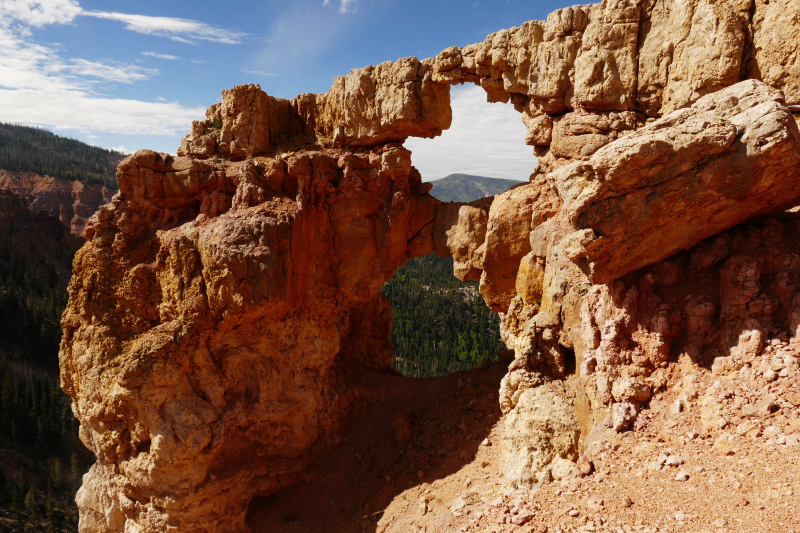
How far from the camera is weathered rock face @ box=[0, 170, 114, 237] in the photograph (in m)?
94.0

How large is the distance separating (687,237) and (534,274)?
158 inches

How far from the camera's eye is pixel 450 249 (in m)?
15.1

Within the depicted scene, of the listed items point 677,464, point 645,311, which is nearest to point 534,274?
point 645,311

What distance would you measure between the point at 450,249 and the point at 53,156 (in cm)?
14032

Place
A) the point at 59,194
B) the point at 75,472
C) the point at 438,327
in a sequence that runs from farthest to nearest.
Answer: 1. the point at 59,194
2. the point at 438,327
3. the point at 75,472

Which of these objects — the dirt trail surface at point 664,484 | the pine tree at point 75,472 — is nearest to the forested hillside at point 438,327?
the pine tree at point 75,472

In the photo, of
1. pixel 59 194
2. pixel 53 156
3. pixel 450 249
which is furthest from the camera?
pixel 53 156

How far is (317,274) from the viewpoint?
14.7 metres

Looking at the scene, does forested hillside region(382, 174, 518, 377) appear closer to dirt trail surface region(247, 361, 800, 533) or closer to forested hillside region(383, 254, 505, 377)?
forested hillside region(383, 254, 505, 377)

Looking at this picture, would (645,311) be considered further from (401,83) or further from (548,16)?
(401,83)


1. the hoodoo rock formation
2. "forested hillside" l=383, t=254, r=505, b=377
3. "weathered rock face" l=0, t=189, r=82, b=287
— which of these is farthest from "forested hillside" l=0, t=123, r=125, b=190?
the hoodoo rock formation

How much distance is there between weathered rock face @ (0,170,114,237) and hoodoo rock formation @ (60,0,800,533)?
90.4 metres

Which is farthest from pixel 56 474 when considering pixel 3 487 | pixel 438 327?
pixel 438 327

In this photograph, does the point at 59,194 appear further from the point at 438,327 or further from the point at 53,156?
the point at 438,327
